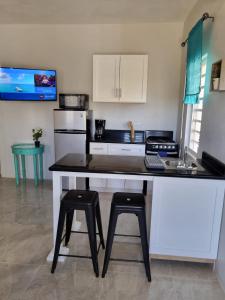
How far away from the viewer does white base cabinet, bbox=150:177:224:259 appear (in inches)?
77.7

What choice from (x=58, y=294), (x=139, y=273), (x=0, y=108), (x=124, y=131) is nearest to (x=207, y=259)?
(x=139, y=273)

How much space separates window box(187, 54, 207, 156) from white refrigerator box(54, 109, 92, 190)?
1552 millimetres

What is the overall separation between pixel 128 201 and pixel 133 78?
2324 millimetres

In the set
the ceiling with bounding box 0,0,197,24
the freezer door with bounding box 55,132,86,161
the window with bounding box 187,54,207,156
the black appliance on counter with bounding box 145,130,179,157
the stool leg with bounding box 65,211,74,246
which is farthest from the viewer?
the freezer door with bounding box 55,132,86,161

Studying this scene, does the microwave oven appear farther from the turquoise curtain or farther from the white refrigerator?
the turquoise curtain

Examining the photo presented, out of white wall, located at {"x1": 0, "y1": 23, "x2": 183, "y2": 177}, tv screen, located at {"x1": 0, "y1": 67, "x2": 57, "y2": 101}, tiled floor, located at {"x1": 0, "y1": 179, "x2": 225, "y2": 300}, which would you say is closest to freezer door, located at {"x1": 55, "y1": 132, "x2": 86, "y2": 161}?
white wall, located at {"x1": 0, "y1": 23, "x2": 183, "y2": 177}

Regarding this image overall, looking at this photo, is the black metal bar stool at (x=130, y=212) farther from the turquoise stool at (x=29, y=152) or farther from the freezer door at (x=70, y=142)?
the turquoise stool at (x=29, y=152)

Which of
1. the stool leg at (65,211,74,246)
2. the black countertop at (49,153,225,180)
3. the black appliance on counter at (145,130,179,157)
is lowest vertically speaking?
the stool leg at (65,211,74,246)

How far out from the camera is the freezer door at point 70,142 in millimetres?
3709

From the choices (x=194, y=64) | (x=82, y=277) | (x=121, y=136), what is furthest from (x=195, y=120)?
(x=82, y=277)

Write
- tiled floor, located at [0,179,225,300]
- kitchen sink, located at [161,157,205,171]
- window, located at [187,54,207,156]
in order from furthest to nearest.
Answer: window, located at [187,54,207,156] → kitchen sink, located at [161,157,205,171] → tiled floor, located at [0,179,225,300]

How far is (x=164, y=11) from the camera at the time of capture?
3.29m

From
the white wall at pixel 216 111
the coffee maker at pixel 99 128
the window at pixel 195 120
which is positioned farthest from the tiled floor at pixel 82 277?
the coffee maker at pixel 99 128

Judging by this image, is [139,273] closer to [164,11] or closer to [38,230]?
[38,230]
